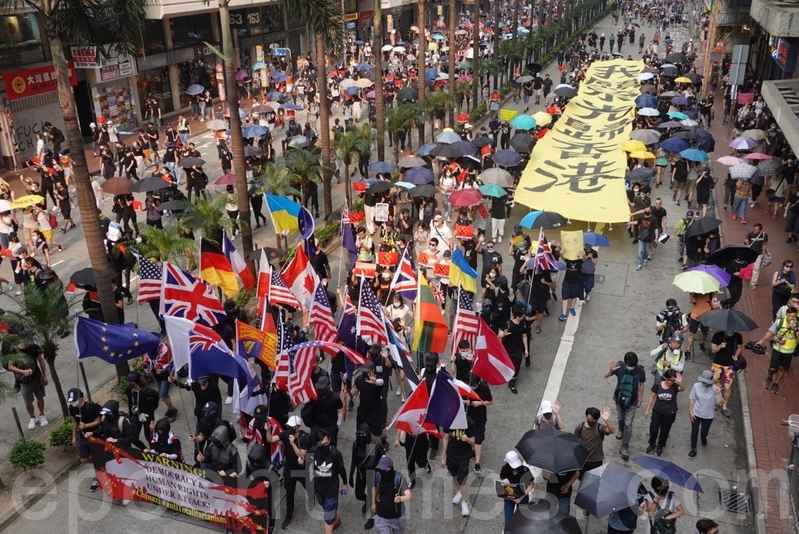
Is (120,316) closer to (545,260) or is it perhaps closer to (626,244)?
(545,260)

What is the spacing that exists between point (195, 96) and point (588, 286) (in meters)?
30.6

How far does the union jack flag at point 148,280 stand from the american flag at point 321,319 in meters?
2.92

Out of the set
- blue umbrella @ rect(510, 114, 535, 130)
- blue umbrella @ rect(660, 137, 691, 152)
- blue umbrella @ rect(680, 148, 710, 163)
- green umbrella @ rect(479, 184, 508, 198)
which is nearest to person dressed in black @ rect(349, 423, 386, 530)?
green umbrella @ rect(479, 184, 508, 198)

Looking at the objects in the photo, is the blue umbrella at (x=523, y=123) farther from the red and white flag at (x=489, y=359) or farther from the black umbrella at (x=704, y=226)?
the red and white flag at (x=489, y=359)

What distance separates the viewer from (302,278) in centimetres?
1340

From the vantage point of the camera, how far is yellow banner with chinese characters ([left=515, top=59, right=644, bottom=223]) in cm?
2050

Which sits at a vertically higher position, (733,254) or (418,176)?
(418,176)

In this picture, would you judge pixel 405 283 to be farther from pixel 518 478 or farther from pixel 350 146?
pixel 350 146

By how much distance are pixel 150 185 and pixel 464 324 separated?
10.6 m

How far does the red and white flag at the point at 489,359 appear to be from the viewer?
1065cm

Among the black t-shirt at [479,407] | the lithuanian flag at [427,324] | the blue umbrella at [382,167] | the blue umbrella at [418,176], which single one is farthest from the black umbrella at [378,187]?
the black t-shirt at [479,407]

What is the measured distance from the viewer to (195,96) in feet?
132

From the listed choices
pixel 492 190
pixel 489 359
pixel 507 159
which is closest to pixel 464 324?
pixel 489 359

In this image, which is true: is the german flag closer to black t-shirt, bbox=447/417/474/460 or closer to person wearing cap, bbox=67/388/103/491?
person wearing cap, bbox=67/388/103/491
